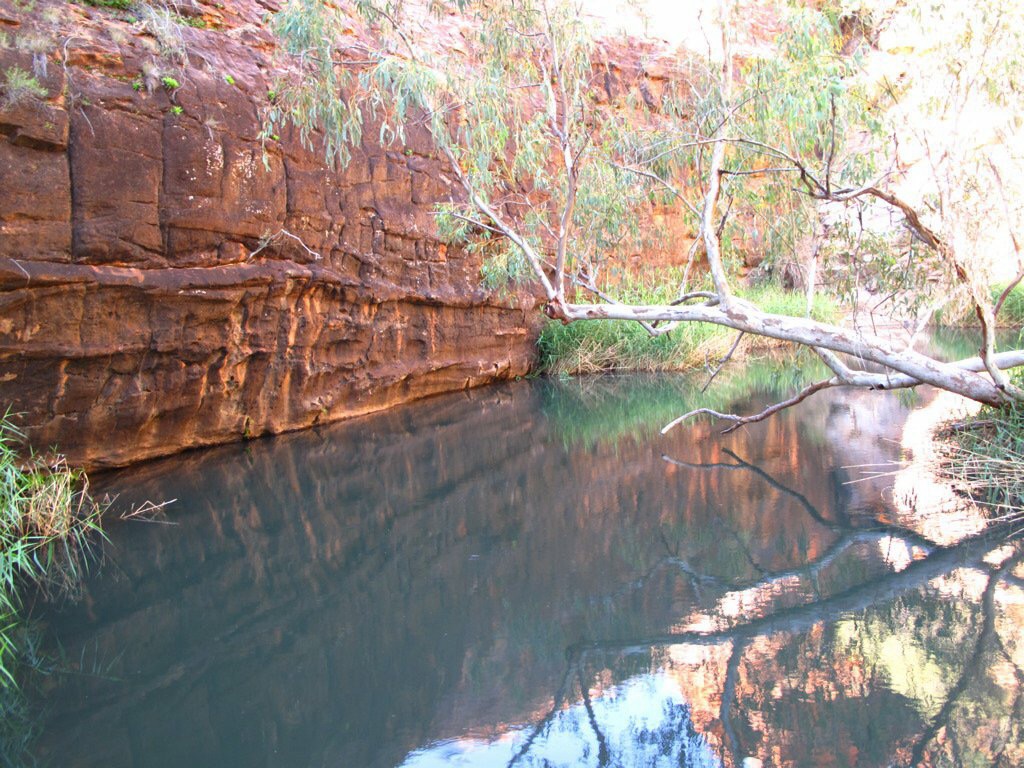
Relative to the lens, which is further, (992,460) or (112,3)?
(112,3)

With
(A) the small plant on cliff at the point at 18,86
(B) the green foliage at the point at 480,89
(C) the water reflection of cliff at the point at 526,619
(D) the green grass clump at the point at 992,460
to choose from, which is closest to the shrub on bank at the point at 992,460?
(D) the green grass clump at the point at 992,460

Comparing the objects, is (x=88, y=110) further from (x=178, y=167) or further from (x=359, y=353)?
(x=359, y=353)

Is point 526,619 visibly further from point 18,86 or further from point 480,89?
point 18,86

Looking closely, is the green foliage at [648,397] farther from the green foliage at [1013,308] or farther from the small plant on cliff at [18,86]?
the small plant on cliff at [18,86]

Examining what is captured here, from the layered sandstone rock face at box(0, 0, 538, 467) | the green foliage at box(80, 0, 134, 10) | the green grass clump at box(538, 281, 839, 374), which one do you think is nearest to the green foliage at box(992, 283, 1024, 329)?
the green grass clump at box(538, 281, 839, 374)

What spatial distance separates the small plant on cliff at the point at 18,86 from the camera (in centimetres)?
643

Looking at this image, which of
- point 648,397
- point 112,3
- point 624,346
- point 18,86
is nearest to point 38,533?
point 18,86

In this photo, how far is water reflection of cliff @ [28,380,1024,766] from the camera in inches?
137

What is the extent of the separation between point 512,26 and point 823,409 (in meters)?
5.78

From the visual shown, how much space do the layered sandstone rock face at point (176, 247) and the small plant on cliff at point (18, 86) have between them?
24 mm

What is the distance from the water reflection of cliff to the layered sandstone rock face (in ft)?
3.40

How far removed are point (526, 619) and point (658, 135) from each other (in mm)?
5679

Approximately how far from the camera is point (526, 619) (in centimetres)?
459

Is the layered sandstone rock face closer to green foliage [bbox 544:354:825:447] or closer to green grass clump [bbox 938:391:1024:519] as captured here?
green foliage [bbox 544:354:825:447]
